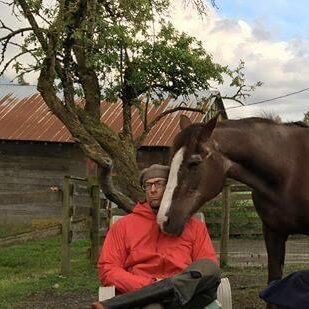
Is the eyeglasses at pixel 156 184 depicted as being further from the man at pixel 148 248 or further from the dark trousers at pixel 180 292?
the dark trousers at pixel 180 292

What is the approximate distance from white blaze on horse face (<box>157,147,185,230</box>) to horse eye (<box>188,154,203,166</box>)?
0.24ft

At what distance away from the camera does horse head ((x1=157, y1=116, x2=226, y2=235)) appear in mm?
4117

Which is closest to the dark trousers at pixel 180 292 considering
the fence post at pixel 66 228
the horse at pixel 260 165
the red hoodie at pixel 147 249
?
the red hoodie at pixel 147 249

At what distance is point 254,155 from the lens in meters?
4.99

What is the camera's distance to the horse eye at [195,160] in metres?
4.40

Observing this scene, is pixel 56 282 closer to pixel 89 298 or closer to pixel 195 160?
pixel 89 298

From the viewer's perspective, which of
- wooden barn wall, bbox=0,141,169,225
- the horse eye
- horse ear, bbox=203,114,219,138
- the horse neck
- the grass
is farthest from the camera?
wooden barn wall, bbox=0,141,169,225

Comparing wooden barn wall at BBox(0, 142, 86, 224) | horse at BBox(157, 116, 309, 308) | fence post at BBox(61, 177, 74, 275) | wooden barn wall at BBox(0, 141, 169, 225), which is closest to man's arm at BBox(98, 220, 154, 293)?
horse at BBox(157, 116, 309, 308)

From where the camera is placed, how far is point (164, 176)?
4188mm

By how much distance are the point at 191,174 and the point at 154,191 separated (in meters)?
0.42

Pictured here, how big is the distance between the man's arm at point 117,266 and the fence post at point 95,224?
5.50m

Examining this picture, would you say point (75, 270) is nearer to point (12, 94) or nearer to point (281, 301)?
point (281, 301)

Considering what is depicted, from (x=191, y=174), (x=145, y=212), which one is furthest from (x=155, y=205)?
(x=191, y=174)

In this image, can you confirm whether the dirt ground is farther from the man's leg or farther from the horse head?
the man's leg
